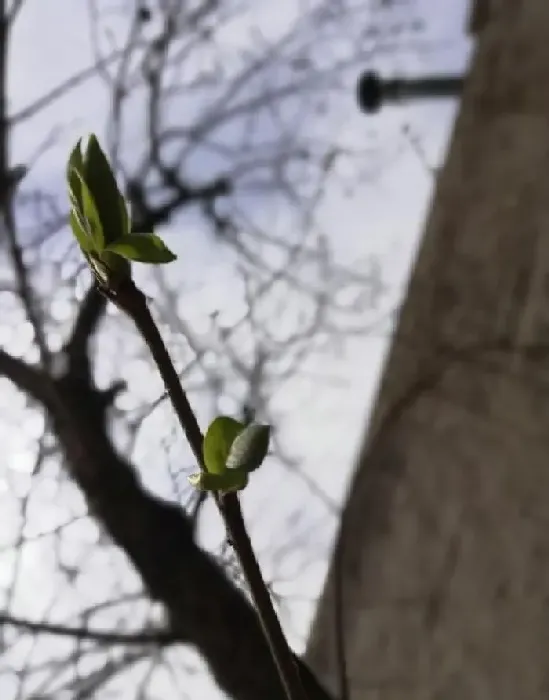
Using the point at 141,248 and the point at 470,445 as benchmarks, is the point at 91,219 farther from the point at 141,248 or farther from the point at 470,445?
the point at 470,445

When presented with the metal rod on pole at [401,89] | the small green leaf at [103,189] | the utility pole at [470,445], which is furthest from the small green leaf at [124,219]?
the metal rod on pole at [401,89]

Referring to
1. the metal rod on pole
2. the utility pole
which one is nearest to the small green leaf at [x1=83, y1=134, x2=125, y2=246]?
the utility pole

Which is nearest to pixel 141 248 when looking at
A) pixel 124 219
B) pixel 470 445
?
pixel 124 219

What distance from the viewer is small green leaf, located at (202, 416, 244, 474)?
6.2 inches

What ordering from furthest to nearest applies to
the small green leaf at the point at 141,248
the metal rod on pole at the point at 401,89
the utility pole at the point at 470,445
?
the metal rod on pole at the point at 401,89
the utility pole at the point at 470,445
the small green leaf at the point at 141,248

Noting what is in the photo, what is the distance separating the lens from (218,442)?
0.16 metres

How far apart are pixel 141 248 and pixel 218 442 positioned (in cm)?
4

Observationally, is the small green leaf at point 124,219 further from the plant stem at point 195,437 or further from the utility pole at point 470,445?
the utility pole at point 470,445

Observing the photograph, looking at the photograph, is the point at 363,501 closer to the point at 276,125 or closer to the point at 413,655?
the point at 413,655

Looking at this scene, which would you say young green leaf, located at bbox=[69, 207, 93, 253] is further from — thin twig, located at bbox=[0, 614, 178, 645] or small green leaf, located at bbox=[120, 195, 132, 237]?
thin twig, located at bbox=[0, 614, 178, 645]

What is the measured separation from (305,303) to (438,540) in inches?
7.2

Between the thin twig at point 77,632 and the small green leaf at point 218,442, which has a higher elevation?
the thin twig at point 77,632

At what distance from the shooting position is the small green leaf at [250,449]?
5.9 inches

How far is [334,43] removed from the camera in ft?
1.95
